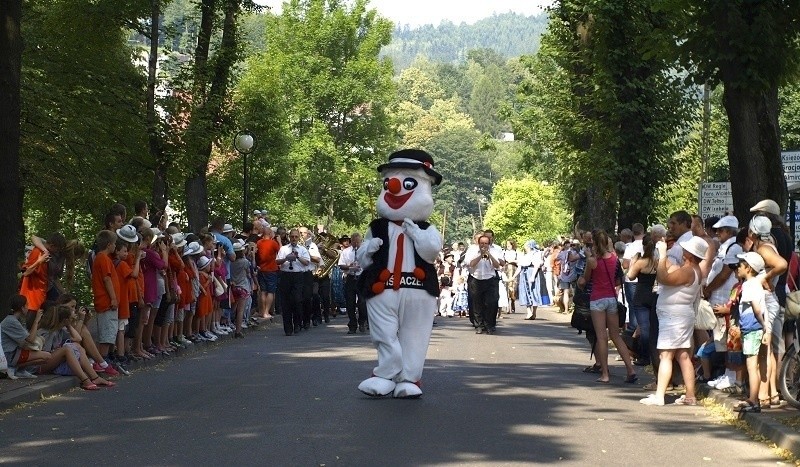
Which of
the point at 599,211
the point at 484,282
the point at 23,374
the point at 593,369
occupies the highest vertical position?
the point at 599,211

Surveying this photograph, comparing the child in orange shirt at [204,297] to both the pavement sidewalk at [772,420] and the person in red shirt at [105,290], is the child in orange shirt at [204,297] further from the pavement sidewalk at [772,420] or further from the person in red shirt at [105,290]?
the pavement sidewalk at [772,420]

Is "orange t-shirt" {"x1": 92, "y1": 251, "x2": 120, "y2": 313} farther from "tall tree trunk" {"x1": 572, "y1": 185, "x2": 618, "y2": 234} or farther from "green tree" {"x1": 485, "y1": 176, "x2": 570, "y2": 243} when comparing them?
"green tree" {"x1": 485, "y1": 176, "x2": 570, "y2": 243}

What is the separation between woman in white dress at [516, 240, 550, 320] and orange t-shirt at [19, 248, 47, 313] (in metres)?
21.5

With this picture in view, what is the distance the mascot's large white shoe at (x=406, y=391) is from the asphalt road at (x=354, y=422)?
168 millimetres

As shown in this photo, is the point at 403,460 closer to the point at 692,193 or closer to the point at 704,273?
the point at 704,273

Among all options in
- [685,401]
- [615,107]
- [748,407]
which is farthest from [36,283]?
[615,107]

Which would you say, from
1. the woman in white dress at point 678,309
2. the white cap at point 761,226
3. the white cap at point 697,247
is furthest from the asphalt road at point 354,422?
the white cap at point 761,226

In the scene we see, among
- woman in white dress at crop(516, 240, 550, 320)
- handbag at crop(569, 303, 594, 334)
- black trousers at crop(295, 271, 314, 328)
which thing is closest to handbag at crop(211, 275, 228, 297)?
black trousers at crop(295, 271, 314, 328)

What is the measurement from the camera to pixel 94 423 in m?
12.8

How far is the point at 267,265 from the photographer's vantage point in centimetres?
2894

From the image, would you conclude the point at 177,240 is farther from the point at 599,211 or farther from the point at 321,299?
the point at 599,211

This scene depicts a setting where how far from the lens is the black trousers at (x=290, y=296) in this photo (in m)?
26.7

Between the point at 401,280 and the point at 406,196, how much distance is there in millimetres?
1015

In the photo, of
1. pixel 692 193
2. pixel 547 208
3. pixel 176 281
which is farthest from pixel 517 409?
pixel 547 208
